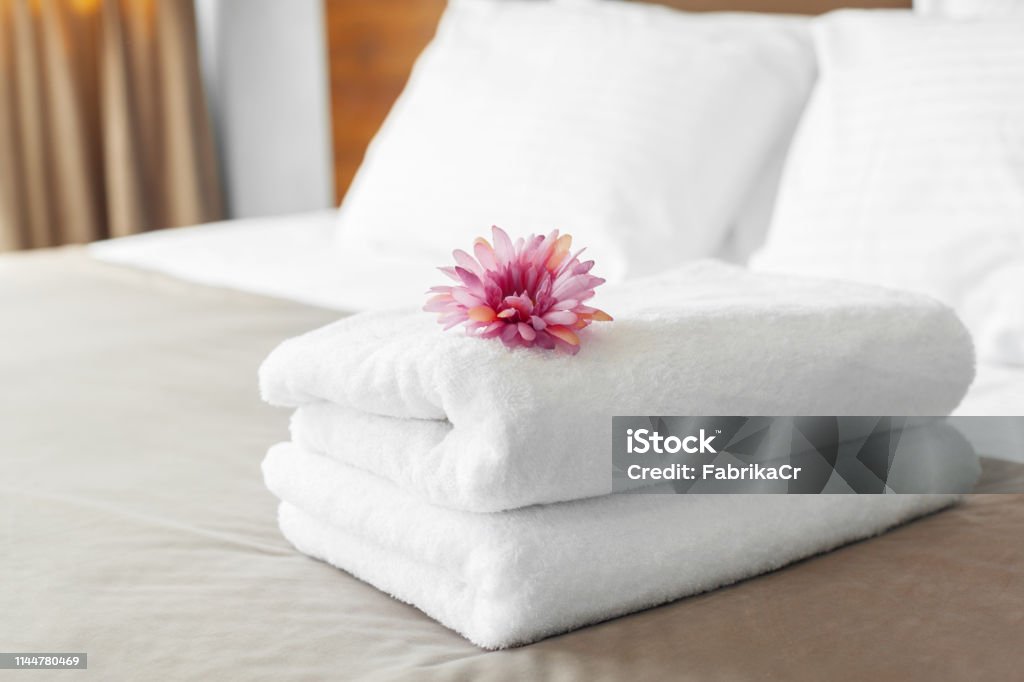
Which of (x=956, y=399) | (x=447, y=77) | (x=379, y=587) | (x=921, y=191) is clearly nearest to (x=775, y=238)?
(x=921, y=191)

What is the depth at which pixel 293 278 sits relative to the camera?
1.78 metres

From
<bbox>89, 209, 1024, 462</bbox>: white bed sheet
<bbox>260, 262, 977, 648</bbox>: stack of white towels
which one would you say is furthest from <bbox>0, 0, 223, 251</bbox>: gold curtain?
<bbox>260, 262, 977, 648</bbox>: stack of white towels

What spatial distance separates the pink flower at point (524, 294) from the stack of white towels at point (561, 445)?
0.04 ft

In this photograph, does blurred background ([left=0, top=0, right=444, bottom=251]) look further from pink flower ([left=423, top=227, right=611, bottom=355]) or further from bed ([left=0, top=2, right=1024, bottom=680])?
pink flower ([left=423, top=227, right=611, bottom=355])

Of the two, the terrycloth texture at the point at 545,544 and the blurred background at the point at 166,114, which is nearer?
the terrycloth texture at the point at 545,544

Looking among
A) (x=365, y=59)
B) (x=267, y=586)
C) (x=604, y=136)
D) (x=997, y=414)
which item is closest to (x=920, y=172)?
(x=997, y=414)

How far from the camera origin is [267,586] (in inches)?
29.8

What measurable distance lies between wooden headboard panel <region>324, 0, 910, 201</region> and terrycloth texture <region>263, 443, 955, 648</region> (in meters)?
1.93

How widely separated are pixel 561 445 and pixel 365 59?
2198mm

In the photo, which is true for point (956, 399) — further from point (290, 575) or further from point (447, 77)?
point (447, 77)

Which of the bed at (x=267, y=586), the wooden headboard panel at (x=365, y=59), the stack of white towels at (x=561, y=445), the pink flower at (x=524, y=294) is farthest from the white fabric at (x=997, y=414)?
the wooden headboard panel at (x=365, y=59)

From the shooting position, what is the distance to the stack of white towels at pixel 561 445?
2.17 feet

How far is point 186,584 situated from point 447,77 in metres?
1.28

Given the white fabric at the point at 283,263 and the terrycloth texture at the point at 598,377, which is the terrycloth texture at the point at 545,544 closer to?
the terrycloth texture at the point at 598,377
